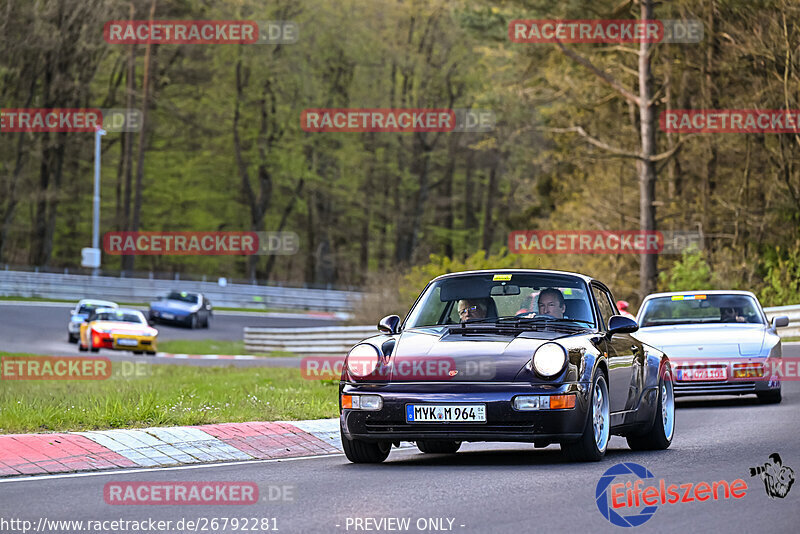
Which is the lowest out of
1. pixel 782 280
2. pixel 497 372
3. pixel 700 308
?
pixel 497 372

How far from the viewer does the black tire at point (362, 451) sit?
396 inches

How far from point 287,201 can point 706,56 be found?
45.5 m

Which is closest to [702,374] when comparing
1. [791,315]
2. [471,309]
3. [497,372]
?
[471,309]

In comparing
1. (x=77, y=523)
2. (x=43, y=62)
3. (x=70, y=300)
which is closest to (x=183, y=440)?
(x=77, y=523)

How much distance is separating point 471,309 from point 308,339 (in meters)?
26.6

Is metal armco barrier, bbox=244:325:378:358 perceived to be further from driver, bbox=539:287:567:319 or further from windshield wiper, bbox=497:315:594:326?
windshield wiper, bbox=497:315:594:326

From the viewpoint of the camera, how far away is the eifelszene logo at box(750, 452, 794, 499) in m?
8.24

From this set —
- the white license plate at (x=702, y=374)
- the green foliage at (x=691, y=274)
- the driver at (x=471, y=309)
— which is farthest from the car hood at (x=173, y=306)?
the driver at (x=471, y=309)

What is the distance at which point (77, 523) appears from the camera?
Result: 7.11 meters

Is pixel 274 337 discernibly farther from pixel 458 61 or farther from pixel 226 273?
pixel 226 273

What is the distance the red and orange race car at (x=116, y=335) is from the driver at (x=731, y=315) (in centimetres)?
2007

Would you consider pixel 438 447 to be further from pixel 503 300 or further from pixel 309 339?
pixel 309 339

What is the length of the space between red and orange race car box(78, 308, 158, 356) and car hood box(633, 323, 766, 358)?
20.4 m

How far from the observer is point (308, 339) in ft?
122
